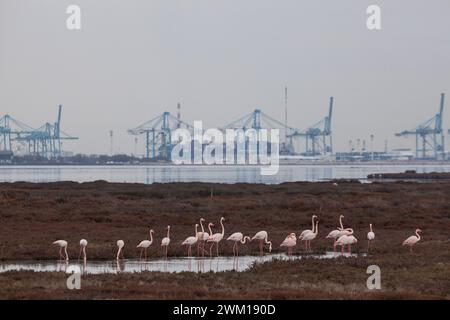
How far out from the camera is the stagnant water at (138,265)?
2162cm

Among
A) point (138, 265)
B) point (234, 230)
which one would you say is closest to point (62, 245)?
point (138, 265)

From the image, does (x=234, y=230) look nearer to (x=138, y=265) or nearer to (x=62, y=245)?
Answer: (x=138, y=265)

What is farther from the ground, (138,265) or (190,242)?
(190,242)

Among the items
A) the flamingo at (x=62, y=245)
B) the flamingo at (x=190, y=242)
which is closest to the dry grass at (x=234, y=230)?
the flamingo at (x=62, y=245)

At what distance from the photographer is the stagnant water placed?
21625 mm

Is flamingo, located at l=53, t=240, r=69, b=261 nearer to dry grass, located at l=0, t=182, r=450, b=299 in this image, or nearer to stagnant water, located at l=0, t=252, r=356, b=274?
stagnant water, located at l=0, t=252, r=356, b=274

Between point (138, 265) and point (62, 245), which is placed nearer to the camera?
point (138, 265)

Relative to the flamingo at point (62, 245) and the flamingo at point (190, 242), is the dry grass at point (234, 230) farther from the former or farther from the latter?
the flamingo at point (190, 242)

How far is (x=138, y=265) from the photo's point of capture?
23.0m

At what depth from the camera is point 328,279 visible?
766 inches
